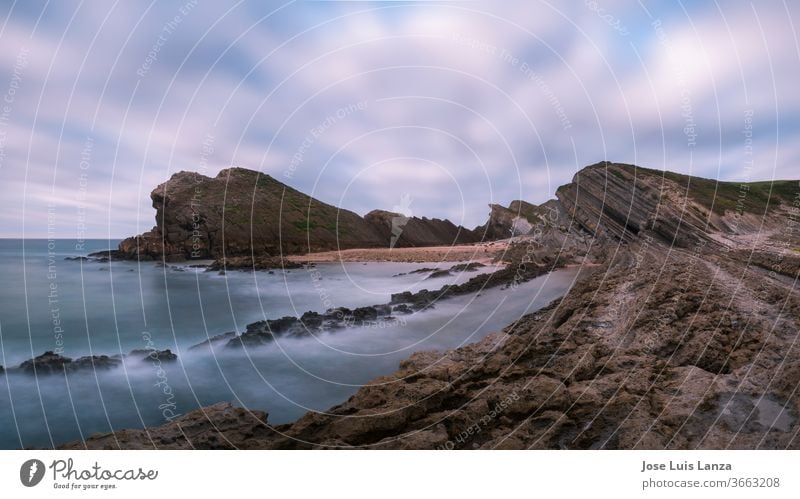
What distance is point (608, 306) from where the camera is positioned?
6.43 m

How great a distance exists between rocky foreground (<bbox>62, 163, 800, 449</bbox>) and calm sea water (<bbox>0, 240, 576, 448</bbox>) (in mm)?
671

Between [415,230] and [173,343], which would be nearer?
[173,343]

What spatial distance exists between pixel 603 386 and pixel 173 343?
22.7ft

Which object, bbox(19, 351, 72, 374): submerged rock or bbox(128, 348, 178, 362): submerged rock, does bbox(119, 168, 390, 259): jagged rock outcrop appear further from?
bbox(19, 351, 72, 374): submerged rock

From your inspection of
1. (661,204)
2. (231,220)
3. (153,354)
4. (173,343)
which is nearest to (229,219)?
(231,220)

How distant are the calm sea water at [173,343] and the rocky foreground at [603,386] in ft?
2.20

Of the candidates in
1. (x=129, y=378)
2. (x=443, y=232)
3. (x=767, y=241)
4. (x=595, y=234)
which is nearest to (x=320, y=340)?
(x=129, y=378)

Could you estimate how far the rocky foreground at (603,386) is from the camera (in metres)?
3.84

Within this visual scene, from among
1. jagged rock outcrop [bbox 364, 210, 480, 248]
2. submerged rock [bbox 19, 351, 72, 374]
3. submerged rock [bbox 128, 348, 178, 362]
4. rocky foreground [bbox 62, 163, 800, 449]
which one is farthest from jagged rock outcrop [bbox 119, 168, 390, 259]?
rocky foreground [bbox 62, 163, 800, 449]

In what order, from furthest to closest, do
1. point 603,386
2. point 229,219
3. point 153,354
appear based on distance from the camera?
point 229,219
point 153,354
point 603,386

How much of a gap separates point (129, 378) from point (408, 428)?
4419 mm

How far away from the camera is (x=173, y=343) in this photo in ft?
20.9

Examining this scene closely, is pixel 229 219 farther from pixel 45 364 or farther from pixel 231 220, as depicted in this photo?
pixel 45 364

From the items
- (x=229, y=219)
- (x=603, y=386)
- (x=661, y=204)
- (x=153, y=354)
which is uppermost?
(x=229, y=219)
